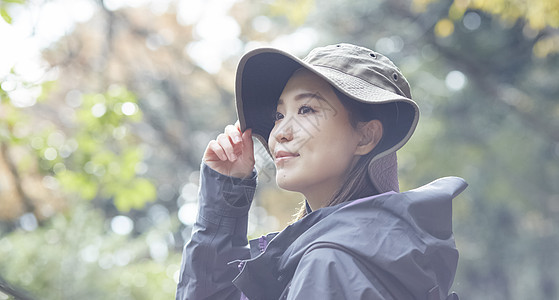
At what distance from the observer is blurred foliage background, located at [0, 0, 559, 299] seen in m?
4.86

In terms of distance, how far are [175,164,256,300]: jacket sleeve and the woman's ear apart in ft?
1.11

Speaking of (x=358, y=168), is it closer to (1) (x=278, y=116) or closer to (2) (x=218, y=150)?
(1) (x=278, y=116)

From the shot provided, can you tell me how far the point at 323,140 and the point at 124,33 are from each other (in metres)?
7.39

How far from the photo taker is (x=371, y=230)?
4.65ft

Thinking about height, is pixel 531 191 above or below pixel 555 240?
above

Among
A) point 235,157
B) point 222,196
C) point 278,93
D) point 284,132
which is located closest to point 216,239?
point 222,196

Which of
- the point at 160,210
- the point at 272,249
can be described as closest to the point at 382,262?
the point at 272,249

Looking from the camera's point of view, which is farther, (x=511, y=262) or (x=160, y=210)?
(x=511, y=262)

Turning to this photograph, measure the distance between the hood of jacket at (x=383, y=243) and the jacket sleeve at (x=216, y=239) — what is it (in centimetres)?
28

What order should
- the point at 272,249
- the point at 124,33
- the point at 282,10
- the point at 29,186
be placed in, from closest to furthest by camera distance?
the point at 272,249
the point at 282,10
the point at 29,186
the point at 124,33

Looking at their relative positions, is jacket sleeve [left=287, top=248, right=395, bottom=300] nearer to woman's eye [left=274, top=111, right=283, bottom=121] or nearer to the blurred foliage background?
woman's eye [left=274, top=111, right=283, bottom=121]

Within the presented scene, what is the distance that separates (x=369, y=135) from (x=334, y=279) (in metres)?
0.53

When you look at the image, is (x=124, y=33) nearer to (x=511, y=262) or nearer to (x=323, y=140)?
(x=323, y=140)

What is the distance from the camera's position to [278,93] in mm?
1906
